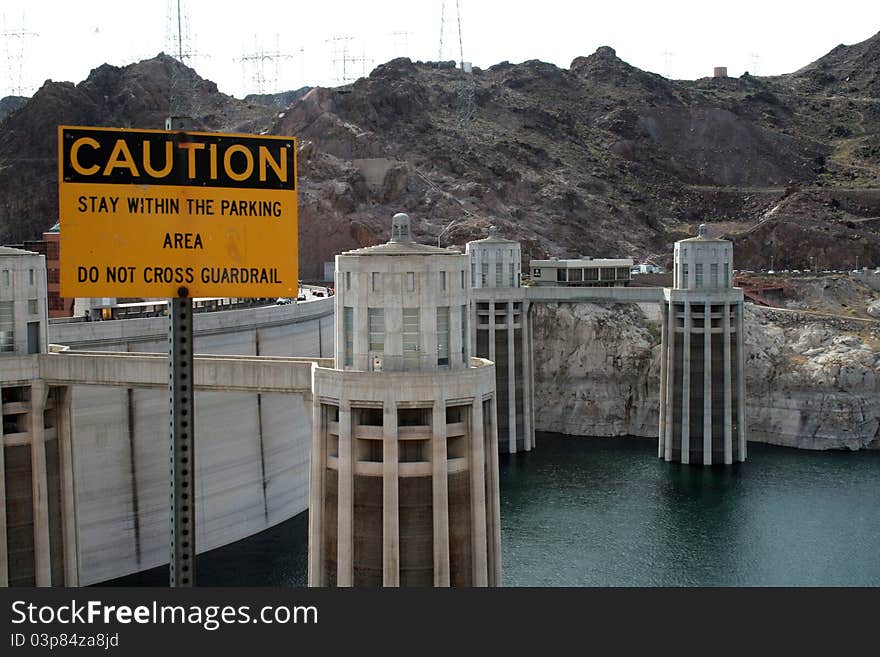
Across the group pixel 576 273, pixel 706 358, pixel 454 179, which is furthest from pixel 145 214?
pixel 454 179

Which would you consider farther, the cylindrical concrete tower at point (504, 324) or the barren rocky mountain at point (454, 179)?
the barren rocky mountain at point (454, 179)

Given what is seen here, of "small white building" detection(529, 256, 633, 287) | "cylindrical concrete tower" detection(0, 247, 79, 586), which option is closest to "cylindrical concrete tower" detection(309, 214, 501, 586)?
"cylindrical concrete tower" detection(0, 247, 79, 586)

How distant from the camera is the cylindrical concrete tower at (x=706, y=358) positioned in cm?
8950

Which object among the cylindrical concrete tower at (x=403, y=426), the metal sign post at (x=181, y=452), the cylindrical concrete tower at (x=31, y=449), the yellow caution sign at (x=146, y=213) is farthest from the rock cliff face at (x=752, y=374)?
the metal sign post at (x=181, y=452)

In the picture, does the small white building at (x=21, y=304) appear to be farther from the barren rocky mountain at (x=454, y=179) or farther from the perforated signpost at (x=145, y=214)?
the barren rocky mountain at (x=454, y=179)

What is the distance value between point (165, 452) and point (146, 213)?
42201mm

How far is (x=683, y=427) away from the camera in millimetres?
90562

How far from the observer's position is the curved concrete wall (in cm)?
5544

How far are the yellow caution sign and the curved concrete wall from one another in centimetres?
3501

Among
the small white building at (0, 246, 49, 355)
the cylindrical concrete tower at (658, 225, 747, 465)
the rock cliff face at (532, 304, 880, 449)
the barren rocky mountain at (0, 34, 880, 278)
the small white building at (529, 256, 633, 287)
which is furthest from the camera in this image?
the barren rocky mountain at (0, 34, 880, 278)

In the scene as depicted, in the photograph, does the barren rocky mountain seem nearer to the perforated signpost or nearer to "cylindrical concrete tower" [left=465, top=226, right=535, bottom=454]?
"cylindrical concrete tower" [left=465, top=226, right=535, bottom=454]

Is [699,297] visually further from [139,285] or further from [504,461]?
[139,285]

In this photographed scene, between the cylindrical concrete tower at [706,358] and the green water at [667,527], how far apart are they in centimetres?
236

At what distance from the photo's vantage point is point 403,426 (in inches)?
1305
